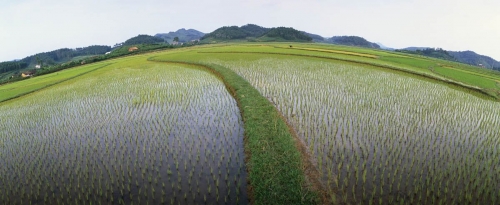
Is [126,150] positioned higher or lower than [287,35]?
lower

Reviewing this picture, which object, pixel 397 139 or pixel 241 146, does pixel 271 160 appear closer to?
pixel 241 146

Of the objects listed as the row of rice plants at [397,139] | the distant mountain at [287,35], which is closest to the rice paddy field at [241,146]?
the row of rice plants at [397,139]

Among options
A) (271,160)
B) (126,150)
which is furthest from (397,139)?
(126,150)

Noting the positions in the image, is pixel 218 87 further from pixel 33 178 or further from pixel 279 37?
pixel 279 37

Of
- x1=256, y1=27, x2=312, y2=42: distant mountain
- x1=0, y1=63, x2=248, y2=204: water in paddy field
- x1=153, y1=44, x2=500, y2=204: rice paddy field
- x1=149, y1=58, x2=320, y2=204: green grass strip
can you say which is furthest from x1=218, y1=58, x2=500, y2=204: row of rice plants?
x1=256, y1=27, x2=312, y2=42: distant mountain

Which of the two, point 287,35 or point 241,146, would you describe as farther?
point 287,35

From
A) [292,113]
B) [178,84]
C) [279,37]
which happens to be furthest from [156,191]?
[279,37]

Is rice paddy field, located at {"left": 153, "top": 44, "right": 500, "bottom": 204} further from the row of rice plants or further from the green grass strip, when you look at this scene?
the green grass strip

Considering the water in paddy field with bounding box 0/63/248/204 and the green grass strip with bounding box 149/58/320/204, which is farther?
the water in paddy field with bounding box 0/63/248/204
